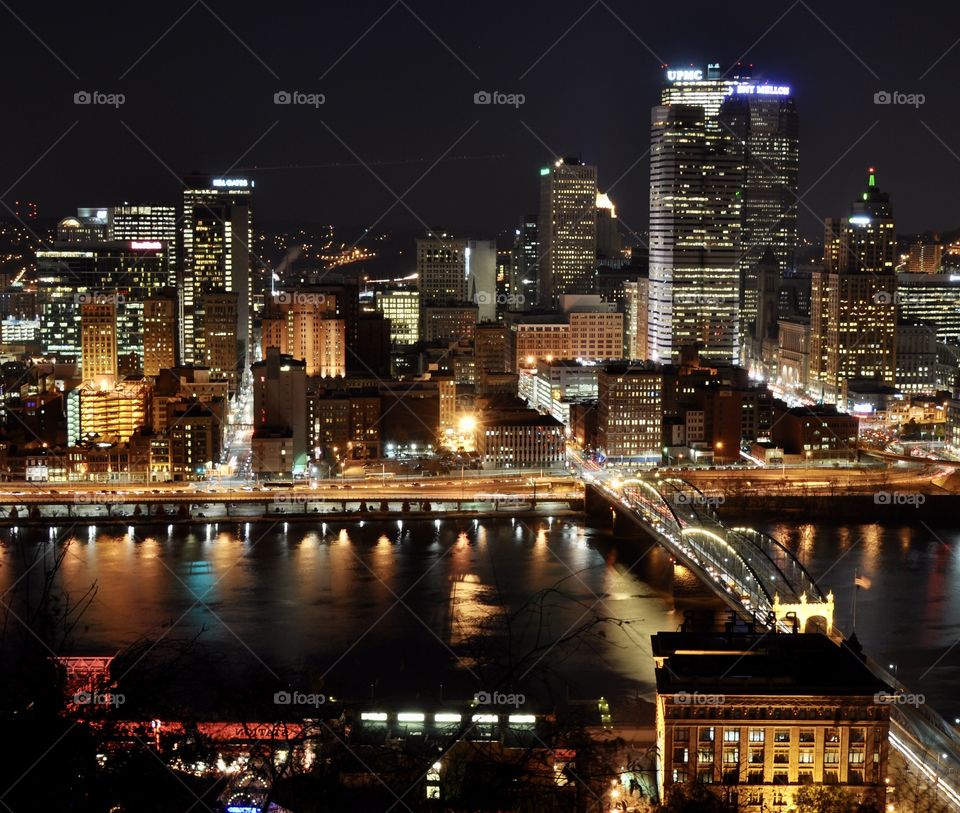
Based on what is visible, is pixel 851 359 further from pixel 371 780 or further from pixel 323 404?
pixel 371 780

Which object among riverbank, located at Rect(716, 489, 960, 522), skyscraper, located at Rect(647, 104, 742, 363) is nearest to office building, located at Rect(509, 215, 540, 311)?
skyscraper, located at Rect(647, 104, 742, 363)

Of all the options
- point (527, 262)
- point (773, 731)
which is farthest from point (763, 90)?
point (773, 731)

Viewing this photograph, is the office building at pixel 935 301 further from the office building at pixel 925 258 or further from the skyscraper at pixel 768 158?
the skyscraper at pixel 768 158

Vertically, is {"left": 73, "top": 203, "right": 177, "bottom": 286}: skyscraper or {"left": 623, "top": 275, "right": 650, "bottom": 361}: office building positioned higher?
{"left": 73, "top": 203, "right": 177, "bottom": 286}: skyscraper

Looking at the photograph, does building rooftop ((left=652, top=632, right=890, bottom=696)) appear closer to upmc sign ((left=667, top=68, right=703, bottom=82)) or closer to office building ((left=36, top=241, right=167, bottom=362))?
office building ((left=36, top=241, right=167, bottom=362))

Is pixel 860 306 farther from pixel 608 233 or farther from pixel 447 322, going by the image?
pixel 608 233

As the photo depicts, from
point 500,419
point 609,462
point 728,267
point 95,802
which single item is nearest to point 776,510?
point 609,462
